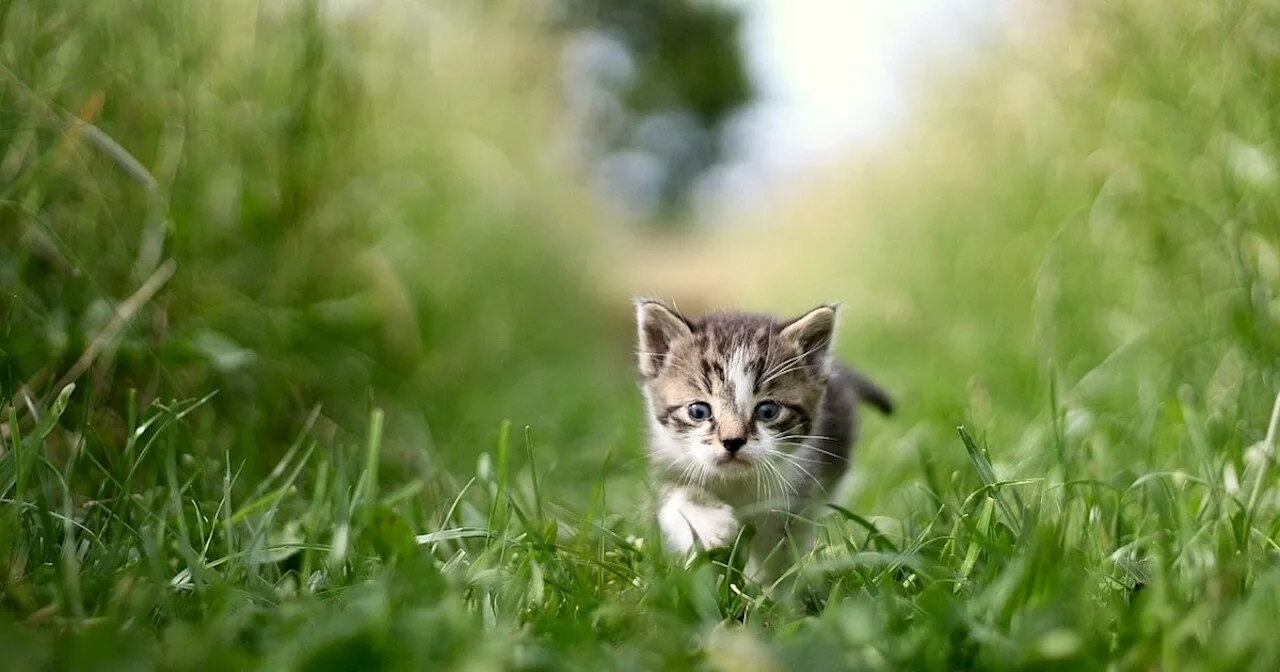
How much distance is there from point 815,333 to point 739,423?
0.35 meters

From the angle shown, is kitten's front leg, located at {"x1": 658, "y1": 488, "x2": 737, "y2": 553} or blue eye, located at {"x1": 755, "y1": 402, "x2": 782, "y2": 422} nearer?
kitten's front leg, located at {"x1": 658, "y1": 488, "x2": 737, "y2": 553}

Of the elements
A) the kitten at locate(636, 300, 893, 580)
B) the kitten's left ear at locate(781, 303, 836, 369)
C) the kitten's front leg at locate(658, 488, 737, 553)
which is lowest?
the kitten's front leg at locate(658, 488, 737, 553)

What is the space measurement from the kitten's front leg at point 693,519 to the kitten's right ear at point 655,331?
14.2 inches

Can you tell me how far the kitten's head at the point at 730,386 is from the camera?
200 centimetres

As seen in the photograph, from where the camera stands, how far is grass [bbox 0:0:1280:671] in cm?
126

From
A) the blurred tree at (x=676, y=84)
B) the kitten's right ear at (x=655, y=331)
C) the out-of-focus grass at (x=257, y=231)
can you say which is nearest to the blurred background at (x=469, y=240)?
the out-of-focus grass at (x=257, y=231)

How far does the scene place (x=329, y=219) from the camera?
3166mm

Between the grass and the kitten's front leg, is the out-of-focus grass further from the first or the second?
the kitten's front leg

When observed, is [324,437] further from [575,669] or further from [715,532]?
[575,669]

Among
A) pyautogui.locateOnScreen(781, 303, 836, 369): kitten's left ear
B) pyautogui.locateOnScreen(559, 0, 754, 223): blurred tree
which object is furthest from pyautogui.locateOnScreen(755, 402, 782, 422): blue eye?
pyautogui.locateOnScreen(559, 0, 754, 223): blurred tree

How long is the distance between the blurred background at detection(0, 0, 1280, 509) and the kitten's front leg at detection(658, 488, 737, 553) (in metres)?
0.62

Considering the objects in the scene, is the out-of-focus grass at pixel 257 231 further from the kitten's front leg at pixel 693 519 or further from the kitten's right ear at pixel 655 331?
the kitten's front leg at pixel 693 519

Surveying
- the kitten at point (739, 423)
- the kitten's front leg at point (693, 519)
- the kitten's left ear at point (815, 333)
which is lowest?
the kitten's front leg at point (693, 519)

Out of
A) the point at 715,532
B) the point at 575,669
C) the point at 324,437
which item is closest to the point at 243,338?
the point at 324,437
